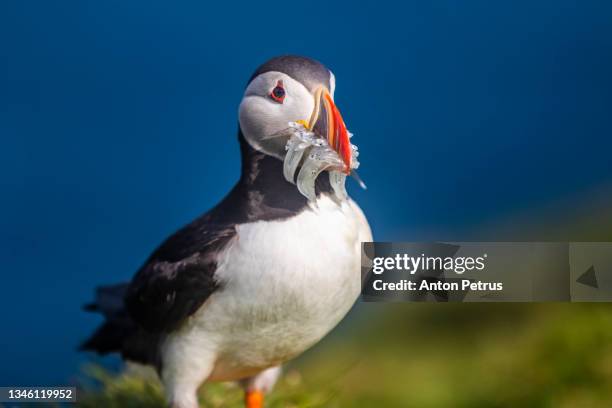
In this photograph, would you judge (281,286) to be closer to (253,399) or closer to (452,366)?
(253,399)

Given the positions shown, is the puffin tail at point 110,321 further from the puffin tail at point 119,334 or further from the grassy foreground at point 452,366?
the grassy foreground at point 452,366

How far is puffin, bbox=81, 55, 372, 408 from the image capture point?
1.51 metres

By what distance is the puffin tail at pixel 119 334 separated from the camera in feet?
5.54

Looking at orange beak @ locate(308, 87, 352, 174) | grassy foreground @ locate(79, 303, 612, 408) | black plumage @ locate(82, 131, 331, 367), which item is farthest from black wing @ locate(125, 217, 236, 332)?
grassy foreground @ locate(79, 303, 612, 408)

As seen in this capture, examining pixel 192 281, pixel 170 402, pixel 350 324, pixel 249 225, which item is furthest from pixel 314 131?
pixel 350 324

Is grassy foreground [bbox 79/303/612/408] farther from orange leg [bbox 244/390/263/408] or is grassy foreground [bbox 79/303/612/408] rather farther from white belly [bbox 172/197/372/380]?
white belly [bbox 172/197/372/380]

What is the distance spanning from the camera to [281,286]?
1499mm

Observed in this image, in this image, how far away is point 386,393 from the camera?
203 centimetres

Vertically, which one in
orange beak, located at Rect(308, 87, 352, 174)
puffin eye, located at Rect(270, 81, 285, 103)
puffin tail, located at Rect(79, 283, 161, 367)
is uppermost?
puffin eye, located at Rect(270, 81, 285, 103)

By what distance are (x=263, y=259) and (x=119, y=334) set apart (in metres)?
0.46

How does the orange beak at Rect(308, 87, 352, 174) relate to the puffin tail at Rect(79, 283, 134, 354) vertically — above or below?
above

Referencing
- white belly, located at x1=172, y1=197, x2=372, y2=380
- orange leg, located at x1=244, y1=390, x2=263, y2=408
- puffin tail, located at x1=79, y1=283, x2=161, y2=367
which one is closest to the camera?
white belly, located at x1=172, y1=197, x2=372, y2=380

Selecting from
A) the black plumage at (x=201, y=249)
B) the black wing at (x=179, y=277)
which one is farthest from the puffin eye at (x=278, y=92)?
the black wing at (x=179, y=277)

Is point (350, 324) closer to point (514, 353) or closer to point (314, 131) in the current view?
point (514, 353)
